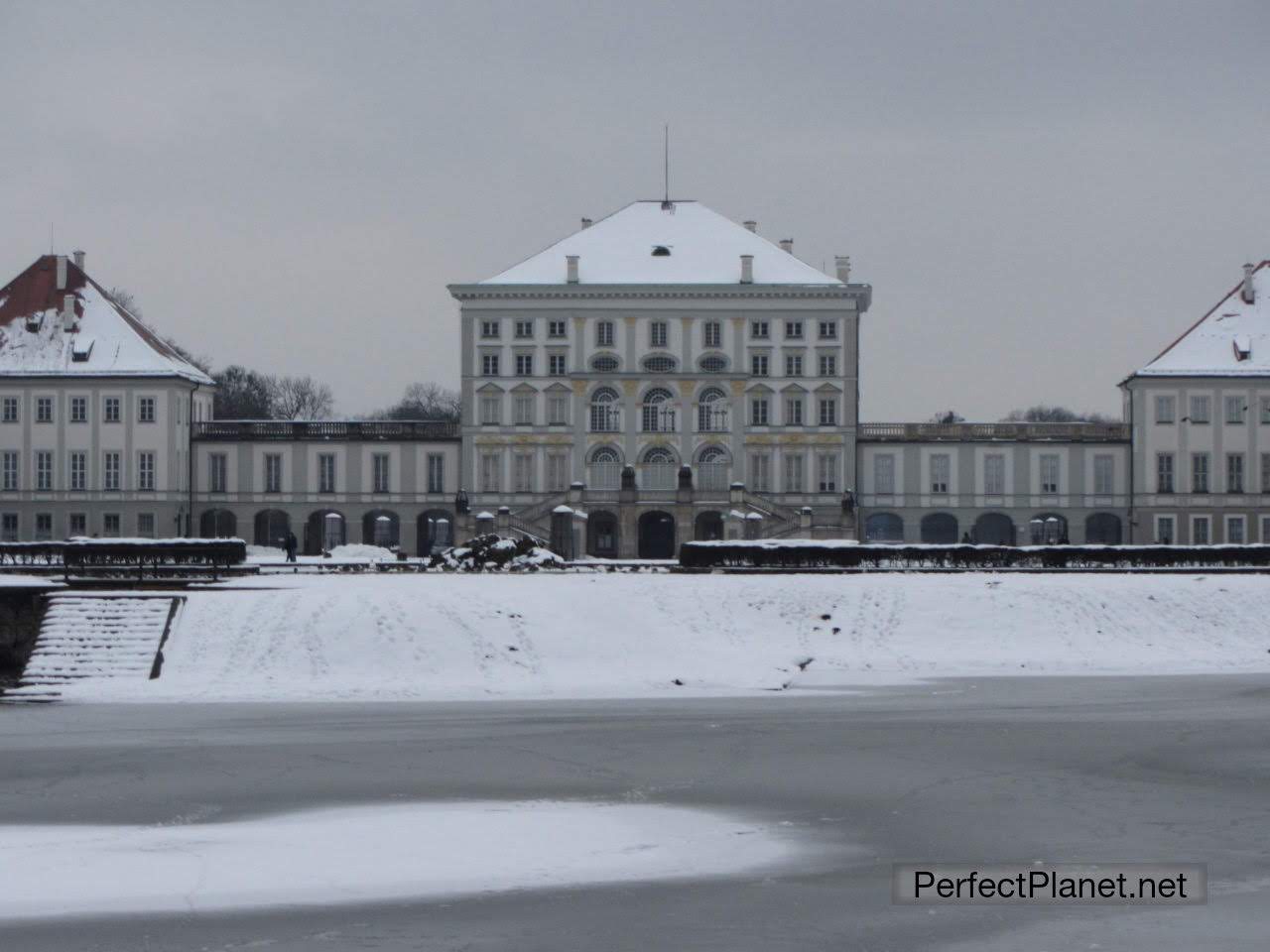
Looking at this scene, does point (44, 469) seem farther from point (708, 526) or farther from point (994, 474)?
point (994, 474)

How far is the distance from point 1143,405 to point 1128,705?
1979 inches

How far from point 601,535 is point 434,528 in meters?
7.67

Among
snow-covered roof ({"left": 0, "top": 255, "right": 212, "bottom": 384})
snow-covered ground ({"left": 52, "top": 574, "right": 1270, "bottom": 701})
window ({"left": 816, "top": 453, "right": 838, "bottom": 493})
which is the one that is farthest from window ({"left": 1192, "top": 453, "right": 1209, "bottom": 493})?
snow-covered roof ({"left": 0, "top": 255, "right": 212, "bottom": 384})

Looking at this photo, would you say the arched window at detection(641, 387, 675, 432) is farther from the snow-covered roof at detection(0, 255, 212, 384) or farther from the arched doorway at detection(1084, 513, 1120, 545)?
the snow-covered roof at detection(0, 255, 212, 384)

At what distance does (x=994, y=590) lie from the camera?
4619cm

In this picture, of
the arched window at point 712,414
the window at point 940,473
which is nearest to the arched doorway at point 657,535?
the arched window at point 712,414

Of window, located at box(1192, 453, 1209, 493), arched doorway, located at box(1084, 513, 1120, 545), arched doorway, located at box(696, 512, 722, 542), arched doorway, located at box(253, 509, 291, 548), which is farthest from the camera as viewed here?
arched doorway, located at box(253, 509, 291, 548)

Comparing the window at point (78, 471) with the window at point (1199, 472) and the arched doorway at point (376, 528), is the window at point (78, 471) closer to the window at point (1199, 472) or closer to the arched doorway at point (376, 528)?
the arched doorway at point (376, 528)

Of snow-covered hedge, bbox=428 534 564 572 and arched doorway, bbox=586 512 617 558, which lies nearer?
snow-covered hedge, bbox=428 534 564 572

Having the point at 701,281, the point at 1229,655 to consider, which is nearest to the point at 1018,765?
the point at 1229,655

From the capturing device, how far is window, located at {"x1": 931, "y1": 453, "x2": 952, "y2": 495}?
82.3 m

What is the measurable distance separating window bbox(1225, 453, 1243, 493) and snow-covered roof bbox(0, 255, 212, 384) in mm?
43801

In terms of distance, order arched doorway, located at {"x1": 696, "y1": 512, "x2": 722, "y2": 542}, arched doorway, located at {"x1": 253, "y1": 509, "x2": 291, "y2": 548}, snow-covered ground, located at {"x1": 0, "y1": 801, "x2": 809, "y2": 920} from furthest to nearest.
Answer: arched doorway, located at {"x1": 253, "y1": 509, "x2": 291, "y2": 548}, arched doorway, located at {"x1": 696, "y1": 512, "x2": 722, "y2": 542}, snow-covered ground, located at {"x1": 0, "y1": 801, "x2": 809, "y2": 920}

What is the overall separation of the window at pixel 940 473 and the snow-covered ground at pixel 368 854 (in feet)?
203
